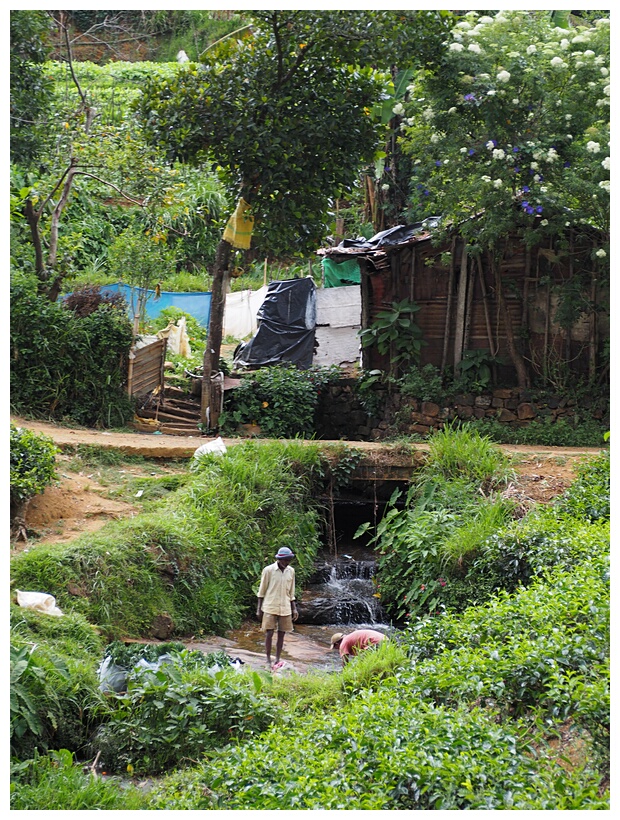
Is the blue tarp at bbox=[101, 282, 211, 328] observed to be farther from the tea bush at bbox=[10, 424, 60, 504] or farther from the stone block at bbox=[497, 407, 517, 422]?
the tea bush at bbox=[10, 424, 60, 504]

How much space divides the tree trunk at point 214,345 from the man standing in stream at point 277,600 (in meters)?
5.86

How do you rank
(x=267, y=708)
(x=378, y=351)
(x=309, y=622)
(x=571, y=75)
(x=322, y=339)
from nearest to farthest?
1. (x=267, y=708)
2. (x=309, y=622)
3. (x=571, y=75)
4. (x=378, y=351)
5. (x=322, y=339)

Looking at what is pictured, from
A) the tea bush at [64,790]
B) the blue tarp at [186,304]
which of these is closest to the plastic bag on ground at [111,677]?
the tea bush at [64,790]

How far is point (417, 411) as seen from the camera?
14.4 meters

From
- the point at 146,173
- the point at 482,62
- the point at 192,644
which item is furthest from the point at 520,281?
the point at 192,644

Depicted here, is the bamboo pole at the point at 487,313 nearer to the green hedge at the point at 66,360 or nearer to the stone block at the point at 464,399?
the stone block at the point at 464,399

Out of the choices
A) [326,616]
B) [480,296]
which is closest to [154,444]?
[326,616]

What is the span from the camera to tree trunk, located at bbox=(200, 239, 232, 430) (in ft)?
45.5

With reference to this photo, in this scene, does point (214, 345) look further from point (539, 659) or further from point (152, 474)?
point (539, 659)

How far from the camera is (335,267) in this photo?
1880 centimetres

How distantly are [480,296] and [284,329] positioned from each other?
4.18 metres

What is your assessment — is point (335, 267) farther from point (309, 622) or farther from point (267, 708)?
point (267, 708)

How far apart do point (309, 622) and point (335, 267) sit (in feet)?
34.6

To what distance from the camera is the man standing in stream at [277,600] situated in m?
8.13
